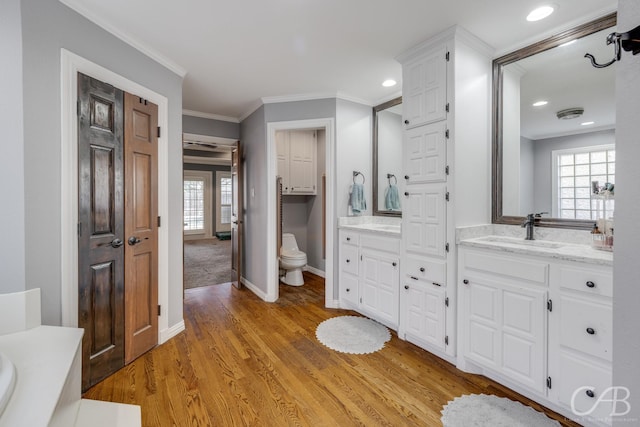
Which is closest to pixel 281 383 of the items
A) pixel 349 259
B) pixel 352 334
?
pixel 352 334

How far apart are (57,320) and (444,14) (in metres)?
3.18

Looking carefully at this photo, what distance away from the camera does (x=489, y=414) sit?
166cm

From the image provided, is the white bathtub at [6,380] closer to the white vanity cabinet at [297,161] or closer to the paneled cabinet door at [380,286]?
the paneled cabinet door at [380,286]

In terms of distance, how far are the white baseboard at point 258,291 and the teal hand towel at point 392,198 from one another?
71.4 inches

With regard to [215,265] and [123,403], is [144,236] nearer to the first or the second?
[123,403]

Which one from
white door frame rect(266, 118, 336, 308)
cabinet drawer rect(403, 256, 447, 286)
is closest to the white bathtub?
cabinet drawer rect(403, 256, 447, 286)

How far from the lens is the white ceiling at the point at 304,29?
6.04 feet

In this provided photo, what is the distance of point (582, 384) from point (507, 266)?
0.68 m

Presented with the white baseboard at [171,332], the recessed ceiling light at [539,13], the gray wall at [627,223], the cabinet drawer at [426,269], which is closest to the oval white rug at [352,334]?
the cabinet drawer at [426,269]

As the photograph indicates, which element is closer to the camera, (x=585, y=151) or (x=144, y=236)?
(x=585, y=151)

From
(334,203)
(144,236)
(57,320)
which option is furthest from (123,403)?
(334,203)

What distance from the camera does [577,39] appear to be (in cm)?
196

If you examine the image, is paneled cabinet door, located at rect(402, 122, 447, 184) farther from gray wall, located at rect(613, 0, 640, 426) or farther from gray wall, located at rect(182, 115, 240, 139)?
gray wall, located at rect(182, 115, 240, 139)

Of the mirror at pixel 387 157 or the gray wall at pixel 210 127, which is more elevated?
the gray wall at pixel 210 127
